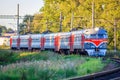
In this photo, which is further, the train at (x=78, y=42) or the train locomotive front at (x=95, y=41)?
the train at (x=78, y=42)

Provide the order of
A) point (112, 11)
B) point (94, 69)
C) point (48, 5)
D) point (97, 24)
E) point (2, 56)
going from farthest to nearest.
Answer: point (48, 5)
point (97, 24)
point (112, 11)
point (2, 56)
point (94, 69)

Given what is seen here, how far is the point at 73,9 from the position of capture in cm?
6228

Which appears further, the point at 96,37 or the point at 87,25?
the point at 87,25

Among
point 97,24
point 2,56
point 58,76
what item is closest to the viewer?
point 58,76

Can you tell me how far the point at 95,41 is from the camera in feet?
140

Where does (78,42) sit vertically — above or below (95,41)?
below

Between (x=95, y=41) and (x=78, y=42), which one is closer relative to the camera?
(x=95, y=41)

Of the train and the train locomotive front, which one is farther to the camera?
the train

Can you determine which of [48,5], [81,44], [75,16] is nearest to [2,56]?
[81,44]

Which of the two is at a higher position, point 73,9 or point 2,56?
point 73,9

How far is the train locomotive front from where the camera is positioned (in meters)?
42.1

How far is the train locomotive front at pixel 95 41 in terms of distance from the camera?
1657 inches

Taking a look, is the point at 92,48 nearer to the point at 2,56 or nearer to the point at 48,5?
the point at 2,56

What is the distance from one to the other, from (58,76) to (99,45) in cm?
2182
